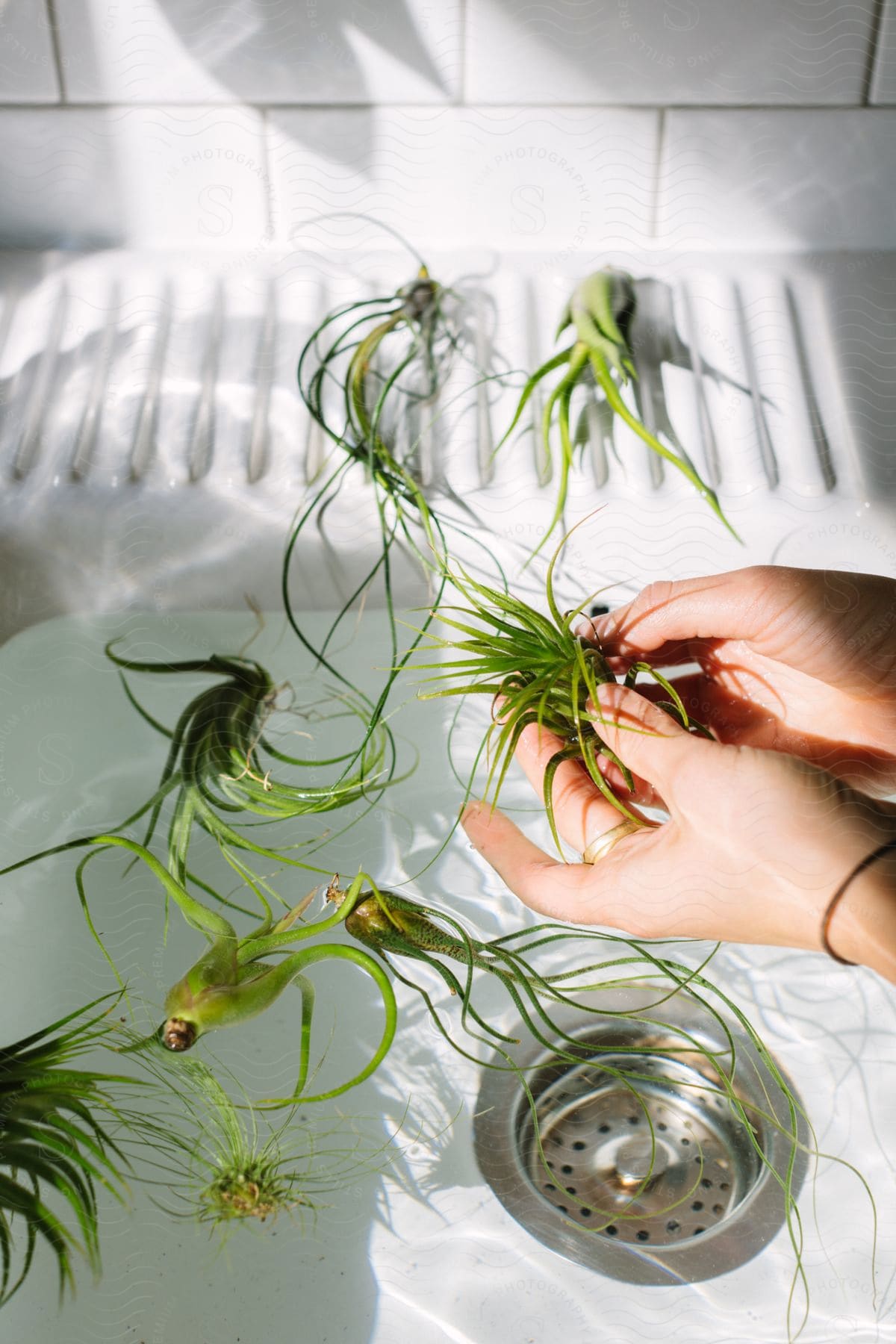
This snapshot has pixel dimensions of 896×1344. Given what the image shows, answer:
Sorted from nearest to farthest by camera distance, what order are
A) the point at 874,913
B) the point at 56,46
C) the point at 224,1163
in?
the point at 874,913
the point at 224,1163
the point at 56,46

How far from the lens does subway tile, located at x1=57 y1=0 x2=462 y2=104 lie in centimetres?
69

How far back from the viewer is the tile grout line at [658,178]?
0.74 metres

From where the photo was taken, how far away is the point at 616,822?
2.05 feet

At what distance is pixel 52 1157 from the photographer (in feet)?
1.79

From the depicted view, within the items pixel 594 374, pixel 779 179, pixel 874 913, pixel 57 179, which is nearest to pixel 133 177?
pixel 57 179

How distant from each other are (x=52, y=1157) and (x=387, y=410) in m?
0.49

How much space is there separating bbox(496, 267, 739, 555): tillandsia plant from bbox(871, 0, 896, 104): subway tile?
200 mm

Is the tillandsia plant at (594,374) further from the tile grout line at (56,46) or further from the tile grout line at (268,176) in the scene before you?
the tile grout line at (56,46)

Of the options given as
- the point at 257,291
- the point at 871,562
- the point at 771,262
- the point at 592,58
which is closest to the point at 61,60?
the point at 257,291

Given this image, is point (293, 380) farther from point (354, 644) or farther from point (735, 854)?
point (735, 854)

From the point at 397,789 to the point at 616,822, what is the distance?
17 centimetres

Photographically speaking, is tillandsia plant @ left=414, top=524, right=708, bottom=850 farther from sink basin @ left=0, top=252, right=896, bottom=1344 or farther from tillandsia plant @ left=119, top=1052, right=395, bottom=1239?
tillandsia plant @ left=119, top=1052, right=395, bottom=1239

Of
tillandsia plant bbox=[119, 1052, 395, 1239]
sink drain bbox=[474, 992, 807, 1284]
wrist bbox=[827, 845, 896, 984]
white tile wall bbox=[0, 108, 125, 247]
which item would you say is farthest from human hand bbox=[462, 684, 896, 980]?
white tile wall bbox=[0, 108, 125, 247]

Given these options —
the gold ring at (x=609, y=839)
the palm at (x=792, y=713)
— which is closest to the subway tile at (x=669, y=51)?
the palm at (x=792, y=713)
